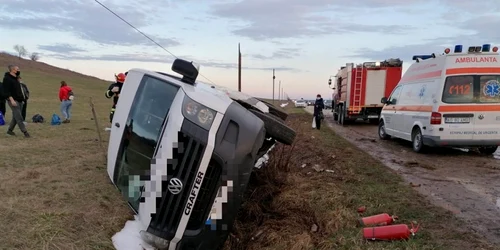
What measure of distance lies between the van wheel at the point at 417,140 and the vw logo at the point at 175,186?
282 inches

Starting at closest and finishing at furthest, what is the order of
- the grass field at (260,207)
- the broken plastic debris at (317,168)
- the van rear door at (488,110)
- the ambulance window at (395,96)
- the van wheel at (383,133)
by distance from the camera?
the grass field at (260,207)
the broken plastic debris at (317,168)
the van rear door at (488,110)
the ambulance window at (395,96)
the van wheel at (383,133)

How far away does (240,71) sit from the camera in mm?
14898

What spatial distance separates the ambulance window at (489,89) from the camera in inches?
306

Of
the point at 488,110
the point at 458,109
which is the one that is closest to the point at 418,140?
the point at 458,109

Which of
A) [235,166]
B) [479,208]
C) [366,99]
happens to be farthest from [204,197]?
[366,99]

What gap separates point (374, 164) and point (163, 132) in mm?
5187

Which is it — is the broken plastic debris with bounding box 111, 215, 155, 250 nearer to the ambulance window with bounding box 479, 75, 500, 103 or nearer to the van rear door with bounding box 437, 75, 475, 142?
the van rear door with bounding box 437, 75, 475, 142

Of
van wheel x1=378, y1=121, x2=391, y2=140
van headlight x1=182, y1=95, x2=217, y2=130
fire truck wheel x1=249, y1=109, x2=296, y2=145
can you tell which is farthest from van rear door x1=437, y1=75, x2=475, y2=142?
van headlight x1=182, y1=95, x2=217, y2=130

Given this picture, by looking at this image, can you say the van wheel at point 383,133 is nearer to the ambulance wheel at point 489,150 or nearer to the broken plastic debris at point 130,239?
the ambulance wheel at point 489,150

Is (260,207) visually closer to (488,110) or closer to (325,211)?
(325,211)

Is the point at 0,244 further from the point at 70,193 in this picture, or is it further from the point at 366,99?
the point at 366,99

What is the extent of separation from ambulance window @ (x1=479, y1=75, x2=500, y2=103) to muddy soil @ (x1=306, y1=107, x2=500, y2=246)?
4.28ft

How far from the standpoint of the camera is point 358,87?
54.5 feet

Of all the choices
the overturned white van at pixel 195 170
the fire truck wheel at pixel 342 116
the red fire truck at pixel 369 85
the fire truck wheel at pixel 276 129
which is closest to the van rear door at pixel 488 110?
the fire truck wheel at pixel 276 129
